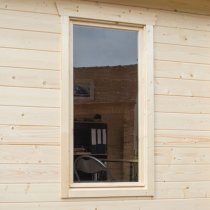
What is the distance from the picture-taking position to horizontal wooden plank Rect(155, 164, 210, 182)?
154 inches

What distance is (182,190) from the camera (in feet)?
13.0

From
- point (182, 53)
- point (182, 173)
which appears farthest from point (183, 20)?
point (182, 173)

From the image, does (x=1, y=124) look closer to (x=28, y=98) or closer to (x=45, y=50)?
(x=28, y=98)

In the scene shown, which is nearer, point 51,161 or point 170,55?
point 51,161

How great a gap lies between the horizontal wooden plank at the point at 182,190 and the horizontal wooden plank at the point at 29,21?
1460 mm

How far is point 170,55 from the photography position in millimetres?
4012

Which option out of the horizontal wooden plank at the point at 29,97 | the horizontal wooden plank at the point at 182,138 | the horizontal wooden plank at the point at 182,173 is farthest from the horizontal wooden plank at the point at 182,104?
the horizontal wooden plank at the point at 29,97

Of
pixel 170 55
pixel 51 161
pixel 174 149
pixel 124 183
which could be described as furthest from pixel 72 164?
pixel 170 55

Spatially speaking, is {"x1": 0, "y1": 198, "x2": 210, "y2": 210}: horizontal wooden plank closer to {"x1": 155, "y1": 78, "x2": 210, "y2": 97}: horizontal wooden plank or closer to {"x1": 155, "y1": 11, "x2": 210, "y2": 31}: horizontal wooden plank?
{"x1": 155, "y1": 78, "x2": 210, "y2": 97}: horizontal wooden plank

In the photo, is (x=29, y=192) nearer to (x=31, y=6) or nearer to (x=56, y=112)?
(x=56, y=112)

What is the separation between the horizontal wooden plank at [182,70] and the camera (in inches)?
156

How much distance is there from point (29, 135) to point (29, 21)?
84cm

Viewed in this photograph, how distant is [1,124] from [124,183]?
104cm

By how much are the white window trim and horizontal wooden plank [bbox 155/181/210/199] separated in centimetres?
10
